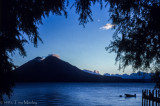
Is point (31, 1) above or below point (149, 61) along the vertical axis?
above

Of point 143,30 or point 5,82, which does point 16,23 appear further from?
point 143,30

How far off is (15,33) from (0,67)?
1.18 meters

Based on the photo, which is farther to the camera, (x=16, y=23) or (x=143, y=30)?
(x=143, y=30)

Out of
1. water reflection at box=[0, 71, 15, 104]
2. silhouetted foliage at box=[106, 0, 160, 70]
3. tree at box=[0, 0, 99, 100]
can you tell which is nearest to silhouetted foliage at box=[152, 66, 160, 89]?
silhouetted foliage at box=[106, 0, 160, 70]

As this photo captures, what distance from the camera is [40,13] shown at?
5.68 meters

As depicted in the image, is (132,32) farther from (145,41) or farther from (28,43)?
(28,43)

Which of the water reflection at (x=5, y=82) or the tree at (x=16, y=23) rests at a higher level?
the tree at (x=16, y=23)

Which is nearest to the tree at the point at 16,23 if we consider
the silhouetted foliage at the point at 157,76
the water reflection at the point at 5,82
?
Answer: the water reflection at the point at 5,82

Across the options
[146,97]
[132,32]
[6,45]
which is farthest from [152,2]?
[146,97]

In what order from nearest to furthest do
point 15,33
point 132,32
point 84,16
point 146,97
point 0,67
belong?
point 0,67, point 15,33, point 84,16, point 132,32, point 146,97

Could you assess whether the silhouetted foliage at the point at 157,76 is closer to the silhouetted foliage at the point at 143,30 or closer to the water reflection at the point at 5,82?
the silhouetted foliage at the point at 143,30

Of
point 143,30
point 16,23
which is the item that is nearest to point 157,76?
point 143,30

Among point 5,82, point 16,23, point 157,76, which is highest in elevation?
point 16,23

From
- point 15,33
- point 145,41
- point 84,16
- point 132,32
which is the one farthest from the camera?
point 132,32
